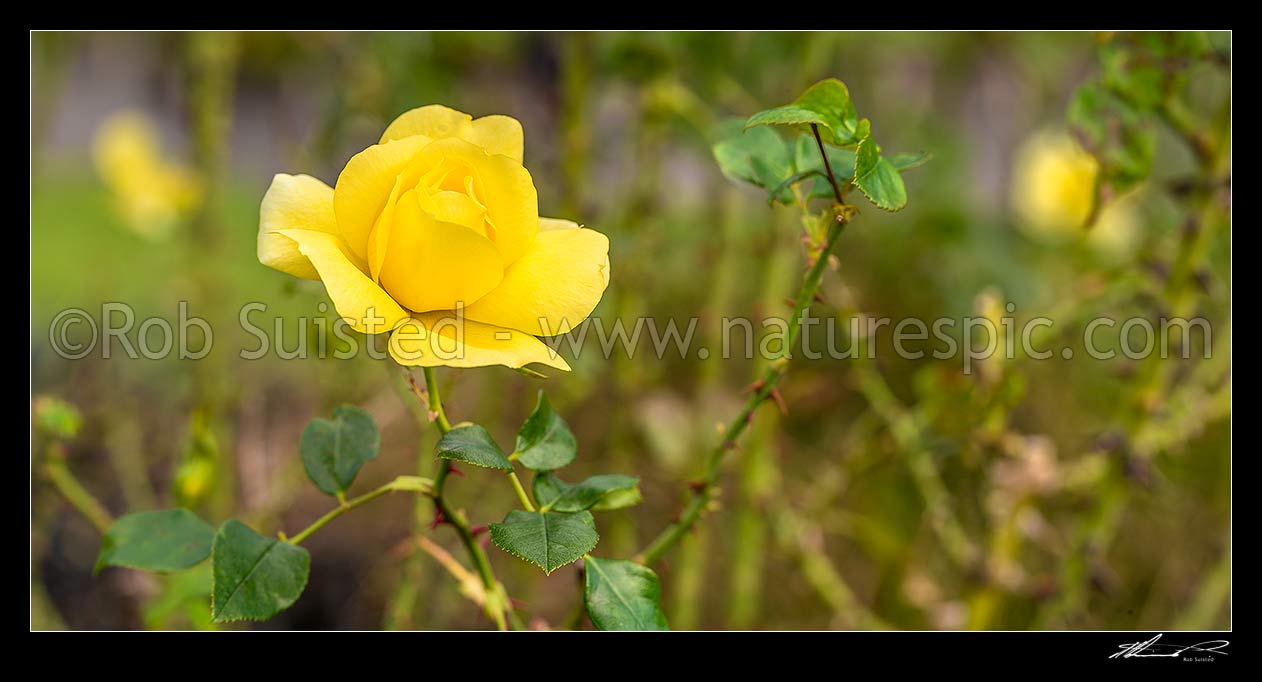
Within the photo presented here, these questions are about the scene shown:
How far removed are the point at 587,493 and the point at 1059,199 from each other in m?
0.94

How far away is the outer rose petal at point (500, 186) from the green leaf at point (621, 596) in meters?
0.10

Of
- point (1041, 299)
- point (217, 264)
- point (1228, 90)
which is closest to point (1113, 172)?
point (1228, 90)

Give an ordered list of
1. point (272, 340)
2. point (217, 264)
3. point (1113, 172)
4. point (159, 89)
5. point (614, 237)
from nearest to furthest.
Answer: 1. point (1113, 172)
2. point (614, 237)
3. point (217, 264)
4. point (272, 340)
5. point (159, 89)

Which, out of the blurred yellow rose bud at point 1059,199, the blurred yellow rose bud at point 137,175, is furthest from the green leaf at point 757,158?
the blurred yellow rose bud at point 137,175

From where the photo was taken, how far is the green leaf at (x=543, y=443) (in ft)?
0.98

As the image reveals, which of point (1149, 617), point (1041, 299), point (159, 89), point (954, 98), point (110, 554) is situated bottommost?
point (1149, 617)

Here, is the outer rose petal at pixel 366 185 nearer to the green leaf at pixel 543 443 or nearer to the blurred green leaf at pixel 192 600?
the green leaf at pixel 543 443

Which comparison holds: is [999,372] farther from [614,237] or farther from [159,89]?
[159,89]

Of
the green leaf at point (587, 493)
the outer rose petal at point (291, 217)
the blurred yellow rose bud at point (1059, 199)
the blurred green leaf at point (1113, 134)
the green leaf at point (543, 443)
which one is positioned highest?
the blurred yellow rose bud at point (1059, 199)

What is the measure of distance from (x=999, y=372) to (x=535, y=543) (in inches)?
13.5

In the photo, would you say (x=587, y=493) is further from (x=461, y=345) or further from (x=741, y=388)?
(x=741, y=388)

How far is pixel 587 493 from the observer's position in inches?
11.8

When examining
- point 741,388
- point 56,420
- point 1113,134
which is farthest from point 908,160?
point 741,388

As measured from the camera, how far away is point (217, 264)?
81cm
